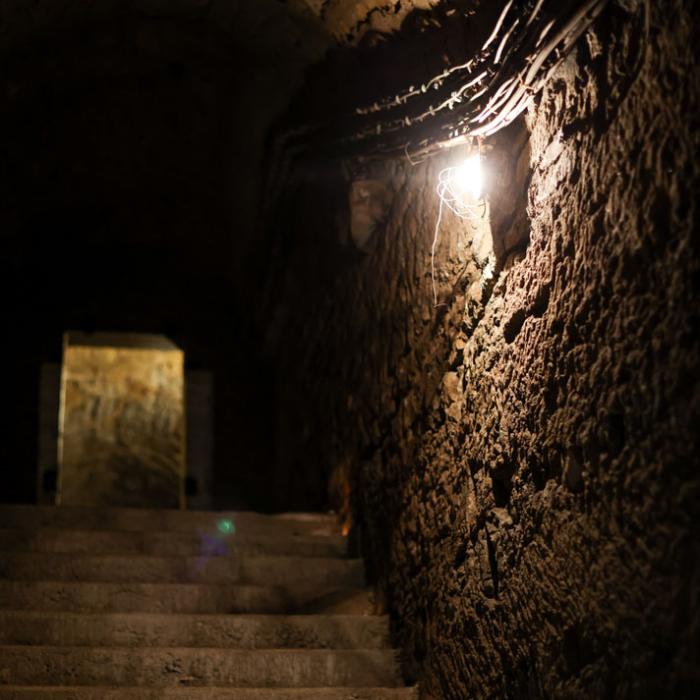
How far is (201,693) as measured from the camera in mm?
3213

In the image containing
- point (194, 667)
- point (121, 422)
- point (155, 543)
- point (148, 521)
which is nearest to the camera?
point (194, 667)

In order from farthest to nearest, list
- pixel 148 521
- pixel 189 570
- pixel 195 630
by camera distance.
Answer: pixel 148 521, pixel 189 570, pixel 195 630

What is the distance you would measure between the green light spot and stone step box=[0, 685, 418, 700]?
1289 millimetres

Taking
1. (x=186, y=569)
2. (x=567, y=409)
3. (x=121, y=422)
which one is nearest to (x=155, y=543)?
(x=186, y=569)

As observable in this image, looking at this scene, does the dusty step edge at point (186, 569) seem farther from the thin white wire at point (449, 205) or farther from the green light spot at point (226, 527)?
the thin white wire at point (449, 205)

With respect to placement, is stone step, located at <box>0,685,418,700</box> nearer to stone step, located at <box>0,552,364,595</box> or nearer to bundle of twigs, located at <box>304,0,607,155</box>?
stone step, located at <box>0,552,364,595</box>

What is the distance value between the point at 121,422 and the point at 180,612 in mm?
4341

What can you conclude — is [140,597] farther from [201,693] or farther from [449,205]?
[449,205]

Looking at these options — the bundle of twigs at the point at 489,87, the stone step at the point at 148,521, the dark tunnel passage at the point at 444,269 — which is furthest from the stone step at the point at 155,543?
the bundle of twigs at the point at 489,87

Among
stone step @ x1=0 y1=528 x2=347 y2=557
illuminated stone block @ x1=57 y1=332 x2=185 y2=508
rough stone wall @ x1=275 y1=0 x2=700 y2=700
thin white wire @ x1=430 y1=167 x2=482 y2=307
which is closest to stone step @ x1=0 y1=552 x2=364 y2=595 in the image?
stone step @ x1=0 y1=528 x2=347 y2=557

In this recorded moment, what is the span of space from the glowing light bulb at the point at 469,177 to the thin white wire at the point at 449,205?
0.02 m

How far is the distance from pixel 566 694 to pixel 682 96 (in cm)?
136

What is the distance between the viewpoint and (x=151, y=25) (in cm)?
542

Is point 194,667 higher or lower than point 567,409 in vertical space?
lower
